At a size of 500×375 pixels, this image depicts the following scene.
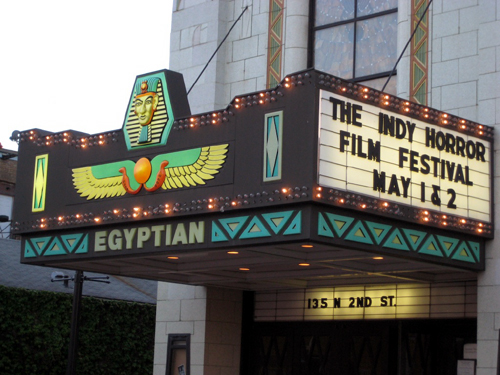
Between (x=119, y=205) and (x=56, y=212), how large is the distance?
1343 millimetres

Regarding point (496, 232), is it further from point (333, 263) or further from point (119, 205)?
point (119, 205)

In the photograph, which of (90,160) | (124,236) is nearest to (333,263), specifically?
(124,236)

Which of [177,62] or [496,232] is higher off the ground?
[177,62]

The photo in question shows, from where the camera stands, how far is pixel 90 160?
13531 mm

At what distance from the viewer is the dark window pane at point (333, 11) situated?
51.1 feet

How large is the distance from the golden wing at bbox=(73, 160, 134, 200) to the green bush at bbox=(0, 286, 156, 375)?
13.2m

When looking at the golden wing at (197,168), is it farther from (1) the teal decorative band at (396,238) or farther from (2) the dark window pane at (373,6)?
(2) the dark window pane at (373,6)

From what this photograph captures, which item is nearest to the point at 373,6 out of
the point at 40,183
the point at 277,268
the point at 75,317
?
the point at 277,268

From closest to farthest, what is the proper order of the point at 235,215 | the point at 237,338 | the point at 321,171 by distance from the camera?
the point at 321,171, the point at 235,215, the point at 237,338

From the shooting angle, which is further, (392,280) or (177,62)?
(177,62)

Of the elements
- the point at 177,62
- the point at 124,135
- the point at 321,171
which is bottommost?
the point at 321,171

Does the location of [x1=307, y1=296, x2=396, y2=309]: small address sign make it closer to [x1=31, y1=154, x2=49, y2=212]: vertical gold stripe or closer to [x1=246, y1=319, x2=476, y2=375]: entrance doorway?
[x1=246, y1=319, x2=476, y2=375]: entrance doorway

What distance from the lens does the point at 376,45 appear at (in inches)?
596

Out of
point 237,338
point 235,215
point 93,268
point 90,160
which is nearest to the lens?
point 235,215
